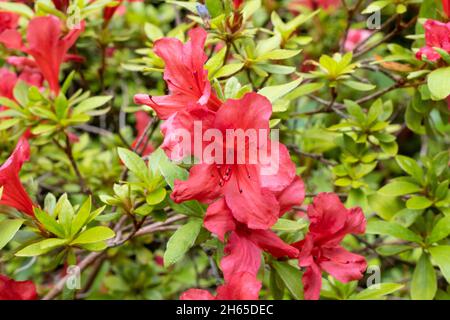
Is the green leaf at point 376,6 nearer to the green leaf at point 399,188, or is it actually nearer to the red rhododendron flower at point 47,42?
the green leaf at point 399,188

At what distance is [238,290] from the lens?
113cm

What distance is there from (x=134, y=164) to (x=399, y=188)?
0.67 meters

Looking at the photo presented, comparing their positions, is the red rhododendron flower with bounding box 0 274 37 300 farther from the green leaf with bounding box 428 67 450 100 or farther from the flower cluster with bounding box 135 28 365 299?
the green leaf with bounding box 428 67 450 100

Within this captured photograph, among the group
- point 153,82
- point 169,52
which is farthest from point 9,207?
point 153,82

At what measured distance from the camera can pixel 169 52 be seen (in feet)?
4.07

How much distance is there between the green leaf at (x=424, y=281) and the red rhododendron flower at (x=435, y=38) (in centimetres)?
48

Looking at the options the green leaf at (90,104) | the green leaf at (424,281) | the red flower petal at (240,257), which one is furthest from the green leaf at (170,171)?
the green leaf at (424,281)

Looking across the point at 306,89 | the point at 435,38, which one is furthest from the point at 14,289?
the point at 435,38

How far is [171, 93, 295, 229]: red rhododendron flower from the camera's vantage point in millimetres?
1136

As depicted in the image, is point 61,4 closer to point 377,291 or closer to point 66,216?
point 66,216

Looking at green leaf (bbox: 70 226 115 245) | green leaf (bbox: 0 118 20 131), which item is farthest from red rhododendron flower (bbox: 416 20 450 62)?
green leaf (bbox: 0 118 20 131)

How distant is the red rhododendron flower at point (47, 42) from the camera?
62.7 inches

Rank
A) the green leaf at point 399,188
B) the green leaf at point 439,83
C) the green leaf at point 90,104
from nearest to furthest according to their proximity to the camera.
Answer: the green leaf at point 439,83, the green leaf at point 399,188, the green leaf at point 90,104

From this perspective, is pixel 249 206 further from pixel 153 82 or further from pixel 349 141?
pixel 153 82
